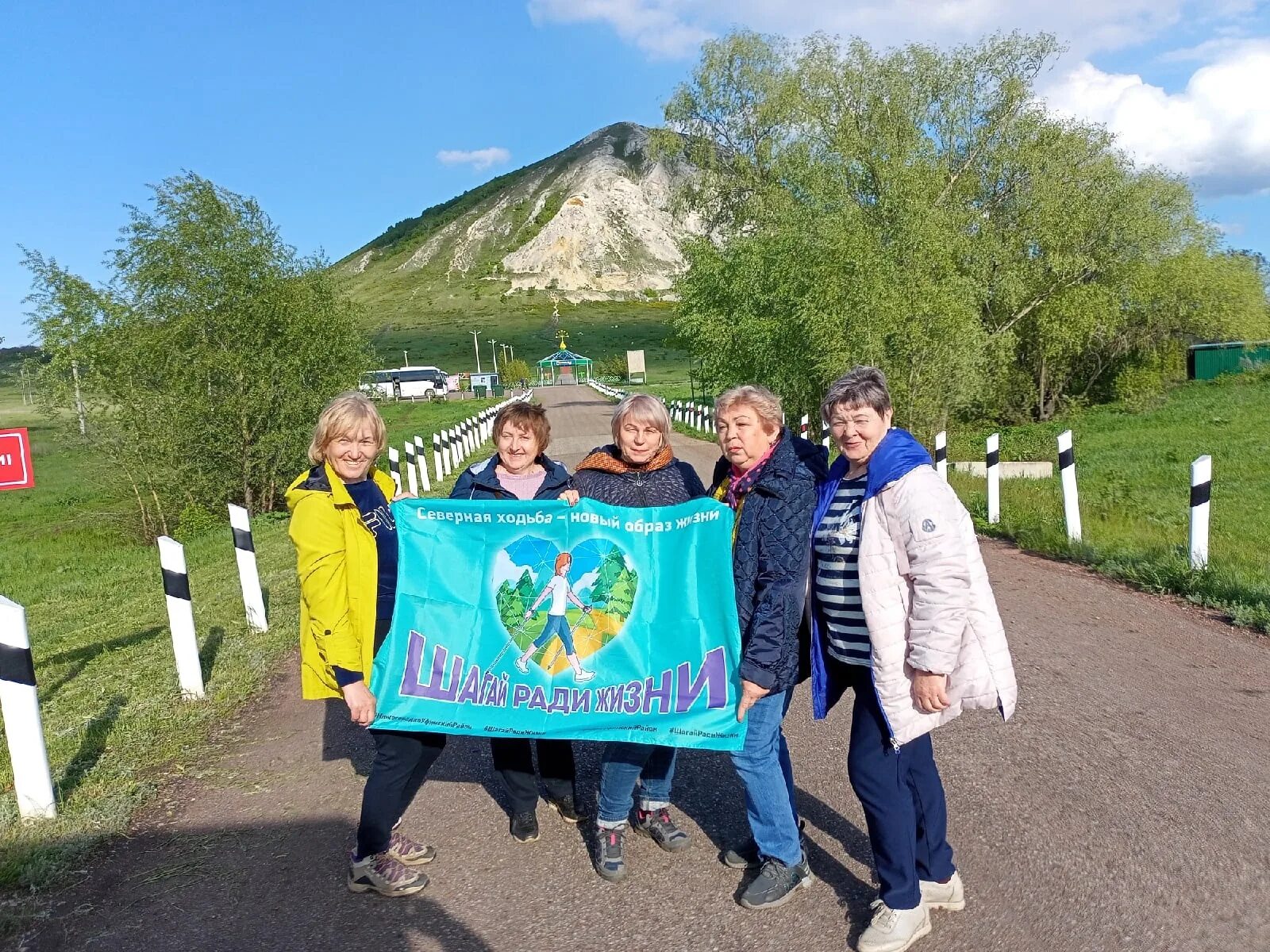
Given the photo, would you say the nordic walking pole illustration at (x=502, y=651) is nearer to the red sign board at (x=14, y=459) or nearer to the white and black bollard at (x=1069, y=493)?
the red sign board at (x=14, y=459)

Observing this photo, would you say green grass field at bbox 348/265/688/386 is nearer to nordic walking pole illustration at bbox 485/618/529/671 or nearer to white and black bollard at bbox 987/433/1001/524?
white and black bollard at bbox 987/433/1001/524

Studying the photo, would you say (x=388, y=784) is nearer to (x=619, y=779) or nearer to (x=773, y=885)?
(x=619, y=779)

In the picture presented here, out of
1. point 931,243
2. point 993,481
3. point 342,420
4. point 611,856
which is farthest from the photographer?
point 931,243

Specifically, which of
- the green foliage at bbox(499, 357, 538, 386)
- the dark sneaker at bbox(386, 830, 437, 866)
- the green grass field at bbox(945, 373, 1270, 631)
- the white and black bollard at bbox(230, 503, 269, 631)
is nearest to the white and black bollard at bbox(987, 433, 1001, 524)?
the green grass field at bbox(945, 373, 1270, 631)

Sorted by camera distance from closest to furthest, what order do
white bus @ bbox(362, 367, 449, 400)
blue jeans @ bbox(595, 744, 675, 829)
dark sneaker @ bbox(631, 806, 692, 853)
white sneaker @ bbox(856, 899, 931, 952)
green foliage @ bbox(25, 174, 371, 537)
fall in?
white sneaker @ bbox(856, 899, 931, 952), blue jeans @ bbox(595, 744, 675, 829), dark sneaker @ bbox(631, 806, 692, 853), green foliage @ bbox(25, 174, 371, 537), white bus @ bbox(362, 367, 449, 400)

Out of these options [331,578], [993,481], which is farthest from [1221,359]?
→ [331,578]

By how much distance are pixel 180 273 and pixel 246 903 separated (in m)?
15.8

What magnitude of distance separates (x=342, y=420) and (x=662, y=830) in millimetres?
2160

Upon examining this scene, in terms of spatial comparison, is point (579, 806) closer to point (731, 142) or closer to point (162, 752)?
point (162, 752)

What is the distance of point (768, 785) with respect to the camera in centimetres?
351

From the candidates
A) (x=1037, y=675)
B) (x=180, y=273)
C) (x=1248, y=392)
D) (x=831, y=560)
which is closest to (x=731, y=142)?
(x=1248, y=392)

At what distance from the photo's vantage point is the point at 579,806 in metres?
4.31

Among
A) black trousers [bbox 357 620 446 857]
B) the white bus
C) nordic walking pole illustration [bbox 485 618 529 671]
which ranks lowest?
black trousers [bbox 357 620 446 857]

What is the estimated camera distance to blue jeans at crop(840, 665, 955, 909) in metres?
3.17
